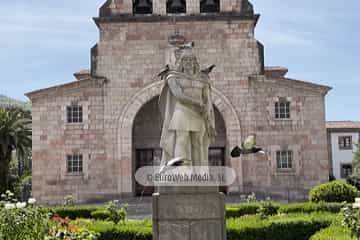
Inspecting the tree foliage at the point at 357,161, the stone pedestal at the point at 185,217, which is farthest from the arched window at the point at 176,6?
the tree foliage at the point at 357,161

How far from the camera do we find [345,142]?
45.8 metres

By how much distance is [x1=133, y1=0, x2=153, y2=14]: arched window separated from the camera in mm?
27203

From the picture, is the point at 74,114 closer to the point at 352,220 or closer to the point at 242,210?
the point at 242,210

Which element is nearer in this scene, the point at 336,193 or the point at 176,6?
the point at 336,193

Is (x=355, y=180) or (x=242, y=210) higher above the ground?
(x=355, y=180)

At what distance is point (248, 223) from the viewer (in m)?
13.2

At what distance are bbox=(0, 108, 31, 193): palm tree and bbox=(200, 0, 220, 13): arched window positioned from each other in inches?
608

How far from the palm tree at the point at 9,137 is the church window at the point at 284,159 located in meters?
17.6

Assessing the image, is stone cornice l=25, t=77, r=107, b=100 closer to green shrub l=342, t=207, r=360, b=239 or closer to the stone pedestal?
green shrub l=342, t=207, r=360, b=239

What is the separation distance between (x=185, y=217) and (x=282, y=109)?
1818cm

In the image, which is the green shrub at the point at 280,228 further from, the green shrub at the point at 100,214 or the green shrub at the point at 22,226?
the green shrub at the point at 22,226

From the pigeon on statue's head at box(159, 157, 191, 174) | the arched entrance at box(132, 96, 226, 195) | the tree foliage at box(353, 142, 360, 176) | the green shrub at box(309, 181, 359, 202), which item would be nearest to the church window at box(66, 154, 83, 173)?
the arched entrance at box(132, 96, 226, 195)

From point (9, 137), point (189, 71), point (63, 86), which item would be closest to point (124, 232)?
point (189, 71)

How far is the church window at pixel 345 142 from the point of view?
4572 cm
